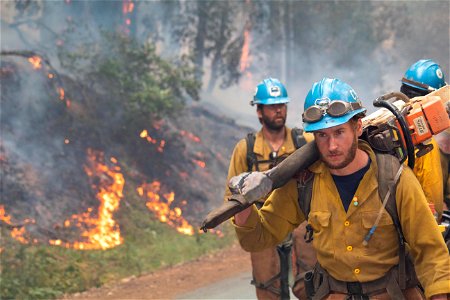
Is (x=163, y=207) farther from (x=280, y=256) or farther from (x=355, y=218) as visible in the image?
(x=355, y=218)

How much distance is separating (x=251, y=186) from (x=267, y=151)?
10.8ft

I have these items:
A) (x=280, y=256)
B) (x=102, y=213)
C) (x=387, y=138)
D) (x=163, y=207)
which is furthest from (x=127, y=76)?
(x=387, y=138)

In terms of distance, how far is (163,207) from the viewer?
13.4m

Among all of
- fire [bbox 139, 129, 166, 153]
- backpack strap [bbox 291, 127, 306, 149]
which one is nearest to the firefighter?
backpack strap [bbox 291, 127, 306, 149]

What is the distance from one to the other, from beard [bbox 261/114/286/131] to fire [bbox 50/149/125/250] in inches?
194

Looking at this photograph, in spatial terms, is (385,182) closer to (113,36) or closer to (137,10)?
(113,36)

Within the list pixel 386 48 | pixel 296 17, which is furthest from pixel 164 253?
pixel 386 48

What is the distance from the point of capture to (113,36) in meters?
14.5

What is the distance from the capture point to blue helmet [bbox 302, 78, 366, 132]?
368 centimetres

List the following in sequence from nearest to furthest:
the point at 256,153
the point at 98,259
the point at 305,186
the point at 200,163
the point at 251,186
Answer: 1. the point at 251,186
2. the point at 305,186
3. the point at 256,153
4. the point at 98,259
5. the point at 200,163

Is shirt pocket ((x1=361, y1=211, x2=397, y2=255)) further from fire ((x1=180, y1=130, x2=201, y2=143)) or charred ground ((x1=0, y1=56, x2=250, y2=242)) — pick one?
fire ((x1=180, y1=130, x2=201, y2=143))

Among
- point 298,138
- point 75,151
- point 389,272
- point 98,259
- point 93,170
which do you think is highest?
point 75,151

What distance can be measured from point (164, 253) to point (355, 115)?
7.89 metres

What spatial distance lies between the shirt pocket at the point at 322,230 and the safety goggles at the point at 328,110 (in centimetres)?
52
